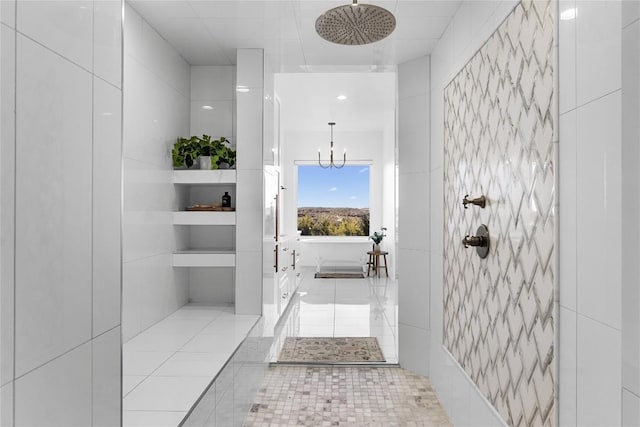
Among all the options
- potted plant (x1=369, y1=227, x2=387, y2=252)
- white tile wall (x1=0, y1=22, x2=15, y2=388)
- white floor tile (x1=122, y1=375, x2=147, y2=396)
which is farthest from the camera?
potted plant (x1=369, y1=227, x2=387, y2=252)

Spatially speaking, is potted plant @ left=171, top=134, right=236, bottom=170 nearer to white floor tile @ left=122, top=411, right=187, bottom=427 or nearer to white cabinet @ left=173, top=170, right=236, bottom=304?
white cabinet @ left=173, top=170, right=236, bottom=304

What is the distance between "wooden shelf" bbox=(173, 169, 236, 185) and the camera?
3027 mm

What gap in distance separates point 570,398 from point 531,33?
45.1 inches

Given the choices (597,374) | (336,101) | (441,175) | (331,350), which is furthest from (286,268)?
(597,374)

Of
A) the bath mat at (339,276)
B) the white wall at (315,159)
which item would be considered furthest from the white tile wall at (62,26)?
the white wall at (315,159)

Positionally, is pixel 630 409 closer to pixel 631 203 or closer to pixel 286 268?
pixel 631 203

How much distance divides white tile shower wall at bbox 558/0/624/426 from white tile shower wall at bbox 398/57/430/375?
5.66 ft

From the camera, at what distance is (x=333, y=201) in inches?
356

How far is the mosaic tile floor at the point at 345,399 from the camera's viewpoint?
2436mm

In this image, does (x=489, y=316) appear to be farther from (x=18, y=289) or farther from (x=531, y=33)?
(x=18, y=289)

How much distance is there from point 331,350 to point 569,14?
9.56ft

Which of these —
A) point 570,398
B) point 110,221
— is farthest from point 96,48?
point 570,398

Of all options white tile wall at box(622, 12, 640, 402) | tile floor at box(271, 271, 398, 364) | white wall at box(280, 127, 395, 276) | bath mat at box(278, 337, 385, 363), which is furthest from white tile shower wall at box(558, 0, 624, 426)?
white wall at box(280, 127, 395, 276)

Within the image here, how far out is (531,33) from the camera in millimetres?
1464
